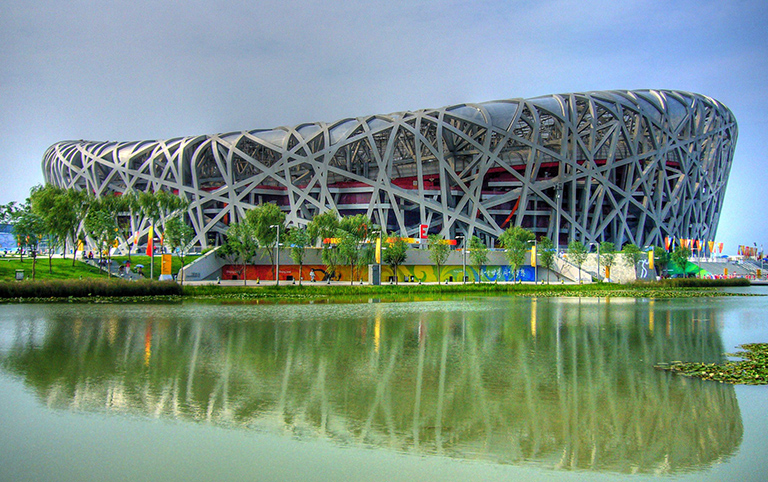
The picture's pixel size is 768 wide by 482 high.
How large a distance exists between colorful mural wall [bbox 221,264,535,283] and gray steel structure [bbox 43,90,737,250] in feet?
26.4

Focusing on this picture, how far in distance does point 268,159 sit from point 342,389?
241ft

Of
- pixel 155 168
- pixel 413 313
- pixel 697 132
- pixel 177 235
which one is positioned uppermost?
pixel 697 132

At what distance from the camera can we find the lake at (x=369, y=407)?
307 inches

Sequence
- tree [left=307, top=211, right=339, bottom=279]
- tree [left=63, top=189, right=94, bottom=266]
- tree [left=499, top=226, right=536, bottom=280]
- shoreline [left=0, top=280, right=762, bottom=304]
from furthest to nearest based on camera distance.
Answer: tree [left=499, top=226, right=536, bottom=280]
tree [left=307, top=211, right=339, bottom=279]
tree [left=63, top=189, right=94, bottom=266]
shoreline [left=0, top=280, right=762, bottom=304]

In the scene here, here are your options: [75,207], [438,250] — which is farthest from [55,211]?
[438,250]

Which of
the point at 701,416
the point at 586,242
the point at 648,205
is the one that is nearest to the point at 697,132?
the point at 648,205

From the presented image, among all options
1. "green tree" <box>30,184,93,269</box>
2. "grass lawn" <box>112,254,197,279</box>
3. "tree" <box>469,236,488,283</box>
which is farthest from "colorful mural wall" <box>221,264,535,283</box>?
"green tree" <box>30,184,93,269</box>

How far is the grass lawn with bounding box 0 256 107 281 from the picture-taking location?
45000mm

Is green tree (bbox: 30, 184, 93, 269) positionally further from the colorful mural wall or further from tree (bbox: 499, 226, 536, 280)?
tree (bbox: 499, 226, 536, 280)

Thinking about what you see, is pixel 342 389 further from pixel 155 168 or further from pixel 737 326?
pixel 155 168

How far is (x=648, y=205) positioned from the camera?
78.1 metres

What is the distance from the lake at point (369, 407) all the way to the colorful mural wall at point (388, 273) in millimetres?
37234

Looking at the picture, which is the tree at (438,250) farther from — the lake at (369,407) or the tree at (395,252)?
the lake at (369,407)

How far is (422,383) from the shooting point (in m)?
12.4
